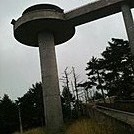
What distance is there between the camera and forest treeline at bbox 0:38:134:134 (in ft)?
106

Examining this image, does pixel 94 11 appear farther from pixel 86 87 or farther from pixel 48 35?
pixel 86 87

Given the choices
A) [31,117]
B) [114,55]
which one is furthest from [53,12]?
[31,117]

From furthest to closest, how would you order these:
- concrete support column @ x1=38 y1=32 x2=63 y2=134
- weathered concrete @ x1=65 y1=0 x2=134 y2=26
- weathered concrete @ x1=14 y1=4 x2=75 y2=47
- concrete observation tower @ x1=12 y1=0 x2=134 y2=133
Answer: weathered concrete @ x1=14 y1=4 x2=75 y2=47 → weathered concrete @ x1=65 y1=0 x2=134 y2=26 → concrete observation tower @ x1=12 y1=0 x2=134 y2=133 → concrete support column @ x1=38 y1=32 x2=63 y2=134

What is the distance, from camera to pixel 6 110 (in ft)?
148

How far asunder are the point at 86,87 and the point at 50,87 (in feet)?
75.5

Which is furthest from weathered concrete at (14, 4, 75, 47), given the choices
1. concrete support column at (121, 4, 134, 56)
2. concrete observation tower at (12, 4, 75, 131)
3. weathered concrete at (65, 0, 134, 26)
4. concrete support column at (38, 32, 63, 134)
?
concrete support column at (121, 4, 134, 56)

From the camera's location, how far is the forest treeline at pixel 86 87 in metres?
32.2

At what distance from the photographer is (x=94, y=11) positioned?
82.4 ft

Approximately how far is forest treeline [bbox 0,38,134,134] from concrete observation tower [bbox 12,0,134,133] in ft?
27.6

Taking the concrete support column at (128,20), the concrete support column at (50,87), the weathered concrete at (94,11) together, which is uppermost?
the weathered concrete at (94,11)

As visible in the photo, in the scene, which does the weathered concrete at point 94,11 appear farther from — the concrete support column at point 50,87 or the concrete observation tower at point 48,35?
the concrete support column at point 50,87

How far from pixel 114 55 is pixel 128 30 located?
10028 mm

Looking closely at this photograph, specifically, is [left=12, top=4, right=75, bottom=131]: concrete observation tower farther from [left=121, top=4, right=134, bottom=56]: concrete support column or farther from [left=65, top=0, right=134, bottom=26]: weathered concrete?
[left=121, top=4, right=134, bottom=56]: concrete support column

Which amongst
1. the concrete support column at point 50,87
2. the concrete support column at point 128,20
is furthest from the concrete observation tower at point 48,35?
the concrete support column at point 128,20
